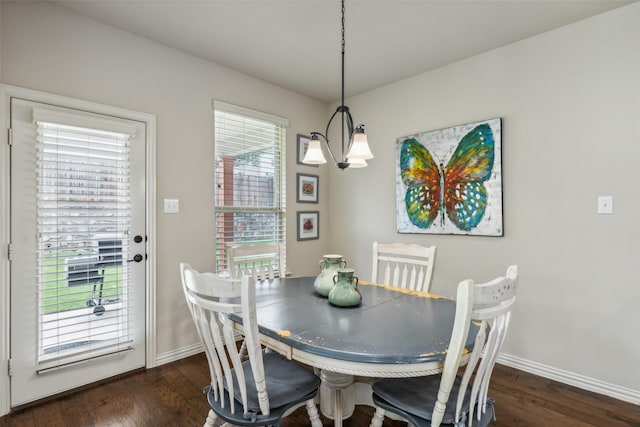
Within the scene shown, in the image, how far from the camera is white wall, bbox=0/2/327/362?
2088mm

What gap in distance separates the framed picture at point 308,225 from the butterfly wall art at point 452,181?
1.00 m

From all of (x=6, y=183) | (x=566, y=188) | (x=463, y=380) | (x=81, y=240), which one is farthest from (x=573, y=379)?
(x=6, y=183)

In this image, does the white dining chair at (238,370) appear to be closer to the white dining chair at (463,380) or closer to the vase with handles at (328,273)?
the white dining chair at (463,380)

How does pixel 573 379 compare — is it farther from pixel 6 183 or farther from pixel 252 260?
→ pixel 6 183

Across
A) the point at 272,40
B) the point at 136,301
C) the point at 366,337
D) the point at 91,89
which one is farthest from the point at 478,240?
the point at 91,89

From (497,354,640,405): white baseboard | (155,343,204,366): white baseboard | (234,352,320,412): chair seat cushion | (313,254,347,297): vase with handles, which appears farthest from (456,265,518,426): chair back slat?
(155,343,204,366): white baseboard

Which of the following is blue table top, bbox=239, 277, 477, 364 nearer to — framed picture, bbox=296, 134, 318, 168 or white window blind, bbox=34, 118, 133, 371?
white window blind, bbox=34, 118, 133, 371

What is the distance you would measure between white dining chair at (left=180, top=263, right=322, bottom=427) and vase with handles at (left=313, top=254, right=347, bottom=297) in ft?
1.66

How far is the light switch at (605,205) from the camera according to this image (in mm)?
2189

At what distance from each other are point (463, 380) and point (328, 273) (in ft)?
3.07

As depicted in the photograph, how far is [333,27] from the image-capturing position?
2393mm

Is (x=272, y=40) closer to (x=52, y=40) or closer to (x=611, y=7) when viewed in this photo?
(x=52, y=40)

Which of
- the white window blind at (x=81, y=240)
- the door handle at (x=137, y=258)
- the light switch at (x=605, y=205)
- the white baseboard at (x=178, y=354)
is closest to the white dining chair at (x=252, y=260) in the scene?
the door handle at (x=137, y=258)

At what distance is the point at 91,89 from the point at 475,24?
107 inches
